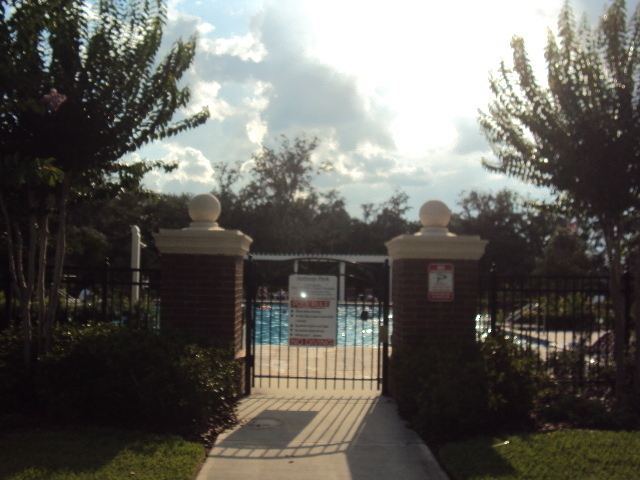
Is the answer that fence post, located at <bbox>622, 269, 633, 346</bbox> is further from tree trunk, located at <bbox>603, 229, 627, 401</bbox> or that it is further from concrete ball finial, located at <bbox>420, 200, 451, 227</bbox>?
concrete ball finial, located at <bbox>420, 200, 451, 227</bbox>

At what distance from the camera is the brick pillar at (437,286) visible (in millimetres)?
7836

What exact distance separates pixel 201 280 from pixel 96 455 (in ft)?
9.50

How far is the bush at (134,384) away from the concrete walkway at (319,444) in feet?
1.41

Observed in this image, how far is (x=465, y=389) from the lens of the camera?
625cm

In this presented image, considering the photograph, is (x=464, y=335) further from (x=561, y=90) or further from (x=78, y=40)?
(x=78, y=40)

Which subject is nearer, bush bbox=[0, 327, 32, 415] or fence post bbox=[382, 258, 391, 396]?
bush bbox=[0, 327, 32, 415]

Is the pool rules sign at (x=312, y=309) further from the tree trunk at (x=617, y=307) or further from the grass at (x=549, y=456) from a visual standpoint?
the tree trunk at (x=617, y=307)

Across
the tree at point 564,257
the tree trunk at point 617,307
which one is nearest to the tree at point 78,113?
the tree trunk at point 617,307

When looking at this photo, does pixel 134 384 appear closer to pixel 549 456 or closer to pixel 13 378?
pixel 13 378

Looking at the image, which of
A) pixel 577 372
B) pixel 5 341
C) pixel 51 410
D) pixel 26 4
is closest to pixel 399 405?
pixel 577 372

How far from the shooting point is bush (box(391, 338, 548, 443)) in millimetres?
6254

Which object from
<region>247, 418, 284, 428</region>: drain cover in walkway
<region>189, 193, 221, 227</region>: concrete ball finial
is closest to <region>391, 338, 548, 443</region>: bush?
<region>247, 418, 284, 428</region>: drain cover in walkway

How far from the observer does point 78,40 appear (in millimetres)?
6926

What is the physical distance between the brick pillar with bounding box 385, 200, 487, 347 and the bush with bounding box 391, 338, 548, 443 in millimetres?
576
